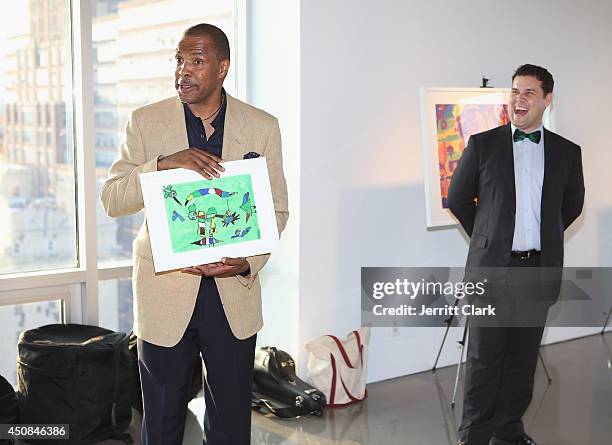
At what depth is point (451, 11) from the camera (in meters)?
5.22

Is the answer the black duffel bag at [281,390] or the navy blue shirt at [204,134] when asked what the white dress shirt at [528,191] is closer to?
the black duffel bag at [281,390]

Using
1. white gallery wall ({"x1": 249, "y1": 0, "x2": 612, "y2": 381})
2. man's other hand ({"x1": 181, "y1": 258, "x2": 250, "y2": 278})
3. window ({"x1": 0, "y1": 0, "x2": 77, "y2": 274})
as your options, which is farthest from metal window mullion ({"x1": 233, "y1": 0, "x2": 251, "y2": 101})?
man's other hand ({"x1": 181, "y1": 258, "x2": 250, "y2": 278})

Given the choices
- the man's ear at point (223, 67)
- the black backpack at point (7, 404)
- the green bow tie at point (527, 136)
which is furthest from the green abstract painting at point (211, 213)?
the black backpack at point (7, 404)

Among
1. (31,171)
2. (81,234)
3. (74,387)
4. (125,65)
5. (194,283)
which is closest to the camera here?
(194,283)

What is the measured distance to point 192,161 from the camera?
8.16 ft

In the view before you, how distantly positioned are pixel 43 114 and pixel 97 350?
1343 mm

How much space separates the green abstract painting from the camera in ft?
8.41

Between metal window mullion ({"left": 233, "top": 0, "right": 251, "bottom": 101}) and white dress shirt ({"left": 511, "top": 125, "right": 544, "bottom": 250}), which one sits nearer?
white dress shirt ({"left": 511, "top": 125, "right": 544, "bottom": 250})

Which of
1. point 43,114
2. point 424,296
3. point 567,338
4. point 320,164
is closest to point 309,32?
point 320,164

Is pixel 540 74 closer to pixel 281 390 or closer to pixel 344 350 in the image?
pixel 344 350

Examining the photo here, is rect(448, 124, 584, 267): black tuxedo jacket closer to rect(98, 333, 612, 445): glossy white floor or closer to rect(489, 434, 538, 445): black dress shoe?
rect(489, 434, 538, 445): black dress shoe

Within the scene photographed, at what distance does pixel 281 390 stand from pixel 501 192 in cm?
165

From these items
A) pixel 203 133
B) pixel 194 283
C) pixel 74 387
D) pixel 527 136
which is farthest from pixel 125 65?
pixel 194 283

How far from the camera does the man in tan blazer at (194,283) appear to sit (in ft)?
8.38
